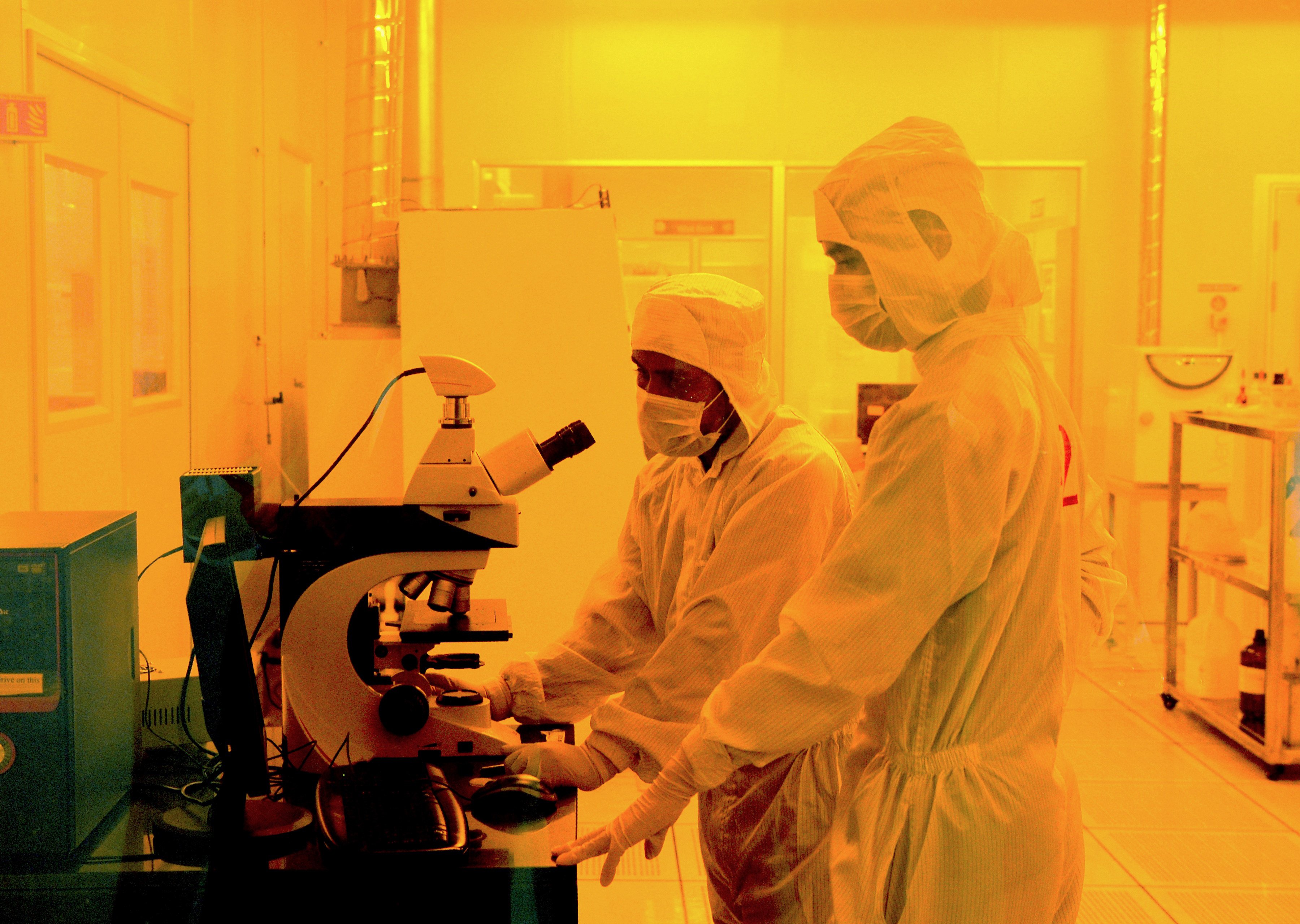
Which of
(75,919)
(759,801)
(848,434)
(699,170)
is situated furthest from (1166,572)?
(75,919)

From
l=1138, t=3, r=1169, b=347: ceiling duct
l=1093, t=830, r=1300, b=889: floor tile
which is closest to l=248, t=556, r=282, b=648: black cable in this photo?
l=1093, t=830, r=1300, b=889: floor tile

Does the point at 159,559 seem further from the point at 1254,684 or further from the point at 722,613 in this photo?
the point at 1254,684

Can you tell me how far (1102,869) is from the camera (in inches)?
105

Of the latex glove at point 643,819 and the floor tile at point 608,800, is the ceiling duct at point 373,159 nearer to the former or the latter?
the floor tile at point 608,800

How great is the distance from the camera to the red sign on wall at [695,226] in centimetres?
446

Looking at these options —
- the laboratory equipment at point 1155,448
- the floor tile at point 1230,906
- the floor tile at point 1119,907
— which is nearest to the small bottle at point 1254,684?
the laboratory equipment at point 1155,448

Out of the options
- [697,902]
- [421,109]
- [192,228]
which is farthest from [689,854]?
[421,109]

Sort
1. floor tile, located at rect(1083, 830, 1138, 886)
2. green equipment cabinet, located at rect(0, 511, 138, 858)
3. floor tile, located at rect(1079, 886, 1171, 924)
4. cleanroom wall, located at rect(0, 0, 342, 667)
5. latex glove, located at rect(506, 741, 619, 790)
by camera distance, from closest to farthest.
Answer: green equipment cabinet, located at rect(0, 511, 138, 858)
latex glove, located at rect(506, 741, 619, 790)
cleanroom wall, located at rect(0, 0, 342, 667)
floor tile, located at rect(1079, 886, 1171, 924)
floor tile, located at rect(1083, 830, 1138, 886)

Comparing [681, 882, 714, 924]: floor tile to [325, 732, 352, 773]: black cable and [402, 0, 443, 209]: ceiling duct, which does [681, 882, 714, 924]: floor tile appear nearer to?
[325, 732, 352, 773]: black cable

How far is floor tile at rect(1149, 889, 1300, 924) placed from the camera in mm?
2453

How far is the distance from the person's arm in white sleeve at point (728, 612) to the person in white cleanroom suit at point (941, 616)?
172 mm

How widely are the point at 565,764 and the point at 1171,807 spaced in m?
2.38

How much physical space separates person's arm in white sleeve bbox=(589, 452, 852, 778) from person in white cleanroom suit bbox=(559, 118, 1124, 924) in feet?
0.57

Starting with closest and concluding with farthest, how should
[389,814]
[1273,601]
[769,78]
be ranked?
[389,814] → [1273,601] → [769,78]
